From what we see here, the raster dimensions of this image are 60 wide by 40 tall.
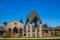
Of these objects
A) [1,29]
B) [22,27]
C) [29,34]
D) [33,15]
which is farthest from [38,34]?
[1,29]

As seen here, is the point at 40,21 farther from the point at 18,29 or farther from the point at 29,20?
the point at 18,29

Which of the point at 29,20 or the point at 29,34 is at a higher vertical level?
the point at 29,20

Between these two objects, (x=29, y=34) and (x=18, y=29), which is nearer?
(x=29, y=34)

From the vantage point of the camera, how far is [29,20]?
39.8m

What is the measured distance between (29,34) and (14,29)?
14.8 meters

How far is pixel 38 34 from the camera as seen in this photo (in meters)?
41.0

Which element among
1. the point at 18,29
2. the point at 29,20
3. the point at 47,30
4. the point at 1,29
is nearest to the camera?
the point at 29,20

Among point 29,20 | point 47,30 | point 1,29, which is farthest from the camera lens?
point 47,30

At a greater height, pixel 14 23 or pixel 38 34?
pixel 14 23

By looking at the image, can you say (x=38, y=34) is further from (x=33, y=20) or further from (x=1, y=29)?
(x=1, y=29)

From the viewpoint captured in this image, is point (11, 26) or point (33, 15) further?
point (11, 26)

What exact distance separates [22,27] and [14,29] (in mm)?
3083

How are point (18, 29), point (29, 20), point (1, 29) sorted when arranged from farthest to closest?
1. point (1, 29)
2. point (18, 29)
3. point (29, 20)

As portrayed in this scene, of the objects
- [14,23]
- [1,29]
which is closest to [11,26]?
[14,23]
